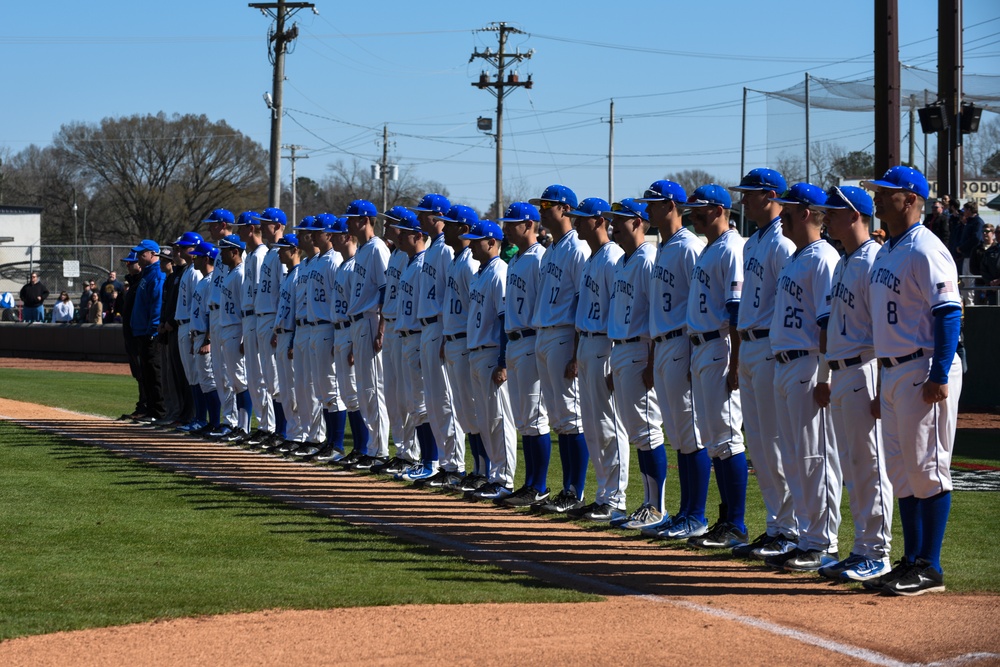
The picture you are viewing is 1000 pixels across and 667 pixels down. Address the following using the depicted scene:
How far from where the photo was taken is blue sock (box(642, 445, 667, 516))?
874 cm

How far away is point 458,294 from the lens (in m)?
10.8

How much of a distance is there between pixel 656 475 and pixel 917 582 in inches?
99.9

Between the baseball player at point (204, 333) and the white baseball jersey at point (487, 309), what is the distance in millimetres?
5499

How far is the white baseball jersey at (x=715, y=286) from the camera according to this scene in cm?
794

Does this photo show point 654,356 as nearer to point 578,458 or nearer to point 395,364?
point 578,458

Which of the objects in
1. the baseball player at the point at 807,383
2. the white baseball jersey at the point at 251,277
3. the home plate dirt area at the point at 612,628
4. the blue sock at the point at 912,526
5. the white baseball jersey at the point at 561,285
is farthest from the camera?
the white baseball jersey at the point at 251,277

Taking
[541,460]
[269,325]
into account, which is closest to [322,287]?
[269,325]

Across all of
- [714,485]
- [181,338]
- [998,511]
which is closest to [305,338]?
[181,338]

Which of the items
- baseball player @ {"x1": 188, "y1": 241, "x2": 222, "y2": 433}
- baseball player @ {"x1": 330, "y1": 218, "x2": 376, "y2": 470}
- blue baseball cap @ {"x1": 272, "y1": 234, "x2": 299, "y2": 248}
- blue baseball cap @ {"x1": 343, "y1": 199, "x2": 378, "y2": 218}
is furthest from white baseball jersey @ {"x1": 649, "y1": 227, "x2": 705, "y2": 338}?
baseball player @ {"x1": 188, "y1": 241, "x2": 222, "y2": 433}

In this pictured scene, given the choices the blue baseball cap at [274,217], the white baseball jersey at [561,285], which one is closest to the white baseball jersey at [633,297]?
the white baseball jersey at [561,285]

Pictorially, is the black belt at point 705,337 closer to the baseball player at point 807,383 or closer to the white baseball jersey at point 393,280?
the baseball player at point 807,383

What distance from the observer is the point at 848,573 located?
267 inches

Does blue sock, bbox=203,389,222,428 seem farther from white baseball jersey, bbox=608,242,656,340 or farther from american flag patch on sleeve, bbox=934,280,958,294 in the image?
american flag patch on sleeve, bbox=934,280,958,294

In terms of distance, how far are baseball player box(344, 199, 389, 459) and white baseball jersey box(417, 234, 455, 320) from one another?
952mm
